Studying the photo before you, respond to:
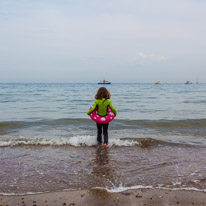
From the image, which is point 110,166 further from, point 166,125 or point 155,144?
point 166,125

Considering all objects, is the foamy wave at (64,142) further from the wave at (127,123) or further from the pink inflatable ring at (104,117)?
the wave at (127,123)

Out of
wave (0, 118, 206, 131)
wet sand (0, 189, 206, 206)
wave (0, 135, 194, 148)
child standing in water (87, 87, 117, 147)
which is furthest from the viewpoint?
wave (0, 118, 206, 131)

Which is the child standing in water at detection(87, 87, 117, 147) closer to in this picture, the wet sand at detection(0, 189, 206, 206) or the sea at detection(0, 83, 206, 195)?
the sea at detection(0, 83, 206, 195)

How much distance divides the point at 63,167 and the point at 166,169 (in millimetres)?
2031

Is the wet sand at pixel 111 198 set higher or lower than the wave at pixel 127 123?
higher

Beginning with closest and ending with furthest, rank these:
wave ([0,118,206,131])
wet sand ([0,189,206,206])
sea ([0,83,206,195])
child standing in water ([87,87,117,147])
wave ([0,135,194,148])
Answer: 1. wet sand ([0,189,206,206])
2. sea ([0,83,206,195])
3. child standing in water ([87,87,117,147])
4. wave ([0,135,194,148])
5. wave ([0,118,206,131])

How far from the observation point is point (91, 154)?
20.2 ft

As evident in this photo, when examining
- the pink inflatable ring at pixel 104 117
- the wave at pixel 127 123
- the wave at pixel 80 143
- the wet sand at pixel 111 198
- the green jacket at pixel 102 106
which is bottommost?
the wave at pixel 127 123

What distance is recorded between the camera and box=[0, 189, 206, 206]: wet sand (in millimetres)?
3352

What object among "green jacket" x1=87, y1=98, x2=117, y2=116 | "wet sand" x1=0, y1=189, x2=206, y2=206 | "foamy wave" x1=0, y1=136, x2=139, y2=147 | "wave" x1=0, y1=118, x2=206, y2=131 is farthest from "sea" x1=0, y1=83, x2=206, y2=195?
"wave" x1=0, y1=118, x2=206, y2=131

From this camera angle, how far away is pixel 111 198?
11.5 ft

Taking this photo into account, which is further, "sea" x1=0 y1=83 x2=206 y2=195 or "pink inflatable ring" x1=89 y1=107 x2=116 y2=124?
"pink inflatable ring" x1=89 y1=107 x2=116 y2=124

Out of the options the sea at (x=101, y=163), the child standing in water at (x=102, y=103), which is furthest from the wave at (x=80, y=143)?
the child standing in water at (x=102, y=103)

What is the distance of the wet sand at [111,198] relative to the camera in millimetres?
3352
